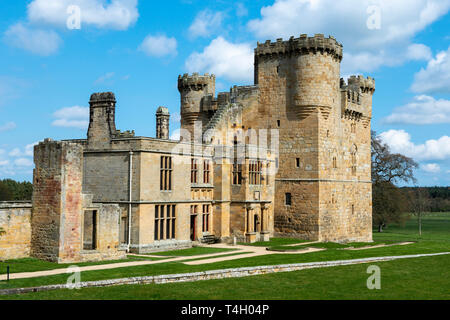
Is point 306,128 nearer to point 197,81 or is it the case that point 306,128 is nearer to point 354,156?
point 354,156

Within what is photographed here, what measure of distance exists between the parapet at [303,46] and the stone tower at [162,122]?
992 centimetres

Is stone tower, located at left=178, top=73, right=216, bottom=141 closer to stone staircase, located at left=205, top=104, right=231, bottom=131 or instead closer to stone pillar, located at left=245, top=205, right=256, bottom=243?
stone staircase, located at left=205, top=104, right=231, bottom=131

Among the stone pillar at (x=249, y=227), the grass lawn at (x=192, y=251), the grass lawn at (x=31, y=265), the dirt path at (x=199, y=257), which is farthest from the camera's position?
the stone pillar at (x=249, y=227)

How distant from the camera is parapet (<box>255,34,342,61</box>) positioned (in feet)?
138

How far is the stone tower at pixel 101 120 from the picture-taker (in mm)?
33812

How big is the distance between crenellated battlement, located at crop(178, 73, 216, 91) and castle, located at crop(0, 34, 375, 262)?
100 mm

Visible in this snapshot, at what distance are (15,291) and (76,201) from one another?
30.4 ft

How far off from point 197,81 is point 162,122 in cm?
902

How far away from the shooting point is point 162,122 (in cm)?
4094

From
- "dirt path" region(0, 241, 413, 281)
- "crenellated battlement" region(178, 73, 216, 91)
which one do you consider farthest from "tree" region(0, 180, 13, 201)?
"dirt path" region(0, 241, 413, 281)

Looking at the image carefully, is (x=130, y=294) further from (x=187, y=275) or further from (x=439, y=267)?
(x=439, y=267)

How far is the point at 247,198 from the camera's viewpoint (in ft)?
130

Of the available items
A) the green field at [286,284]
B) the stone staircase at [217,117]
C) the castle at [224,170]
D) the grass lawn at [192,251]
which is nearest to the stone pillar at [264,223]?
the castle at [224,170]

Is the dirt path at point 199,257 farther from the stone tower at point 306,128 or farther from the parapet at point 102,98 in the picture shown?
the parapet at point 102,98
